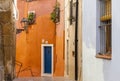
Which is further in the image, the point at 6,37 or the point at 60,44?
the point at 60,44

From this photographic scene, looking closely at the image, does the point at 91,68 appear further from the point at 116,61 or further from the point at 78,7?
the point at 78,7

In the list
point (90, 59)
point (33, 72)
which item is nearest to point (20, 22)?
point (33, 72)

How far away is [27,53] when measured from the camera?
26.2 meters

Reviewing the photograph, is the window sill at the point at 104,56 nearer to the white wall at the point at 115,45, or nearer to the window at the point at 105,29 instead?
the window at the point at 105,29

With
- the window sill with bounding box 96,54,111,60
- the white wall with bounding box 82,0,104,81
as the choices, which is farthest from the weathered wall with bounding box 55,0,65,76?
the window sill with bounding box 96,54,111,60

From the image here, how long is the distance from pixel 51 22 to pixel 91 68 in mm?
16118

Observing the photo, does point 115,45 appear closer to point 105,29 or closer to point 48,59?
point 105,29

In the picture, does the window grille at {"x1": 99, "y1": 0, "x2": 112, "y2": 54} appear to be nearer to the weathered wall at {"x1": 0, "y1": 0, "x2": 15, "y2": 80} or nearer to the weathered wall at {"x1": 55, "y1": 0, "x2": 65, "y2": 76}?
the weathered wall at {"x1": 0, "y1": 0, "x2": 15, "y2": 80}

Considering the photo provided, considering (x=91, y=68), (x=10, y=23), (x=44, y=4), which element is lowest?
(x=91, y=68)

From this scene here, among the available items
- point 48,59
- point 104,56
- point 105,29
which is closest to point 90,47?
point 105,29

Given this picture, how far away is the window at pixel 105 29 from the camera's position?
866 centimetres

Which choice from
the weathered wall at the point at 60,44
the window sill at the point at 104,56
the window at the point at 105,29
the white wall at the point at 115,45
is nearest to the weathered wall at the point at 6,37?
the window at the point at 105,29

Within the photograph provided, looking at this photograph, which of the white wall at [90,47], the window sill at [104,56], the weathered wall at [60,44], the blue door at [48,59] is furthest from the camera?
the blue door at [48,59]

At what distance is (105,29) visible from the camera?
8.97 metres
